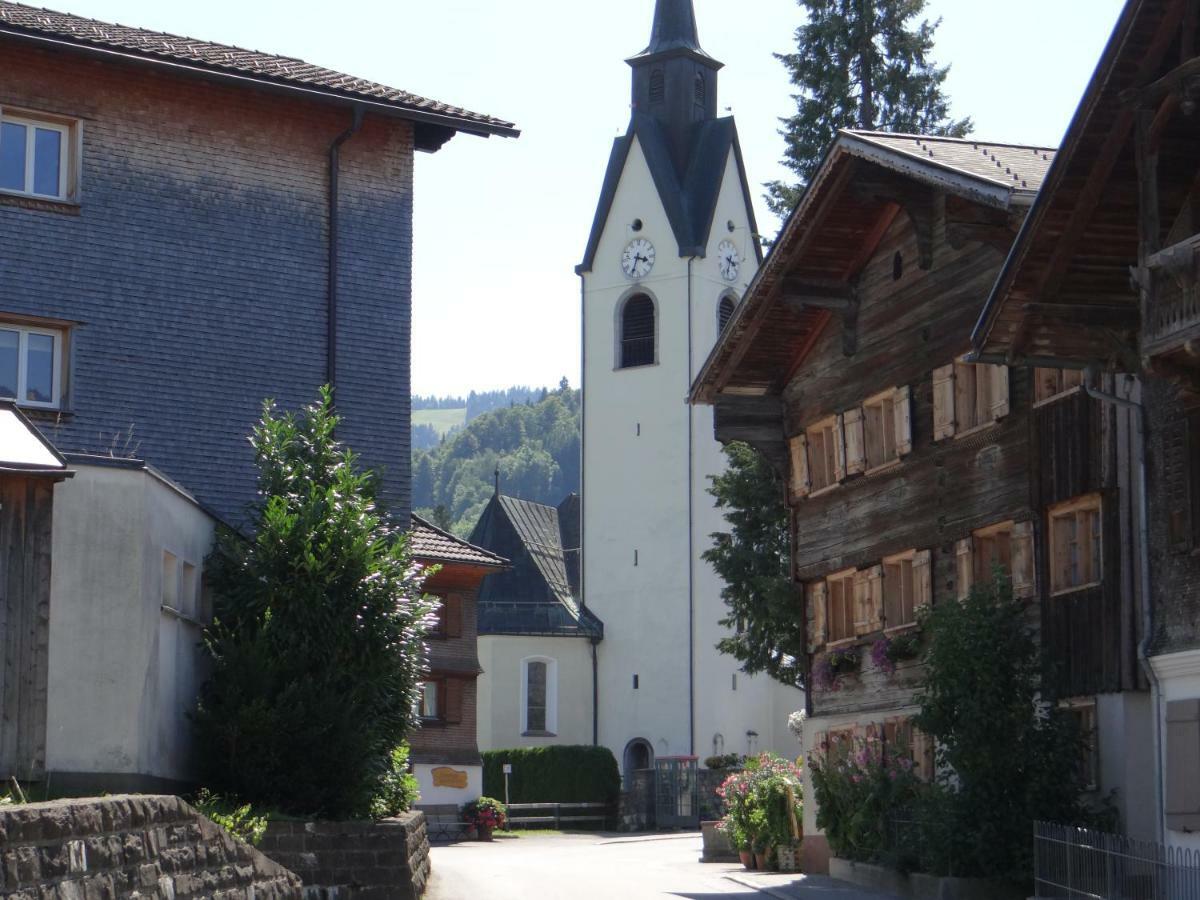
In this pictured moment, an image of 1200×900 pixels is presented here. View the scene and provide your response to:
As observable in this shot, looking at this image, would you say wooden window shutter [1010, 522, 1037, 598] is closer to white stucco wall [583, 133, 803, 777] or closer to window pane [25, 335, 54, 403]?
window pane [25, 335, 54, 403]

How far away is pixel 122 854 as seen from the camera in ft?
40.0

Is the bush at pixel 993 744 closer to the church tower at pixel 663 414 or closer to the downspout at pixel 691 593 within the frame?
the church tower at pixel 663 414

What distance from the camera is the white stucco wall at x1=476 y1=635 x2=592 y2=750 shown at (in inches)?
2491

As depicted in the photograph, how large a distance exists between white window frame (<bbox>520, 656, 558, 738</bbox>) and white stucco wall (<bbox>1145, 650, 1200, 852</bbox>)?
45.8 m

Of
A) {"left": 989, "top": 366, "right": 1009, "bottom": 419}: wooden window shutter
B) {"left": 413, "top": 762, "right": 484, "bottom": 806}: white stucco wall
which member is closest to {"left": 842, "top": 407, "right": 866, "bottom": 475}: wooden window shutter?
{"left": 989, "top": 366, "right": 1009, "bottom": 419}: wooden window shutter

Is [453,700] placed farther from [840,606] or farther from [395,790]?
[395,790]

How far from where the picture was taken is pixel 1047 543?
21.9 meters

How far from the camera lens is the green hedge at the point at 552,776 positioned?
188 ft

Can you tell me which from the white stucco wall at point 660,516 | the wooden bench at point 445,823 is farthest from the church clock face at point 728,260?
the wooden bench at point 445,823

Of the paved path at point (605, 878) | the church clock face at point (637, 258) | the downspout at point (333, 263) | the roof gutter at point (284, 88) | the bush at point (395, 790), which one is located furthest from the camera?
the church clock face at point (637, 258)

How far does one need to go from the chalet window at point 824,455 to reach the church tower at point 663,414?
105 ft

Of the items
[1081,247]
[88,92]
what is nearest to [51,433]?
[88,92]

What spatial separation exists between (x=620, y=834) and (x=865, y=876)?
92.7 feet

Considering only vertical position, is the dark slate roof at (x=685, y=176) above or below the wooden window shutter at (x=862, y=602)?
above
